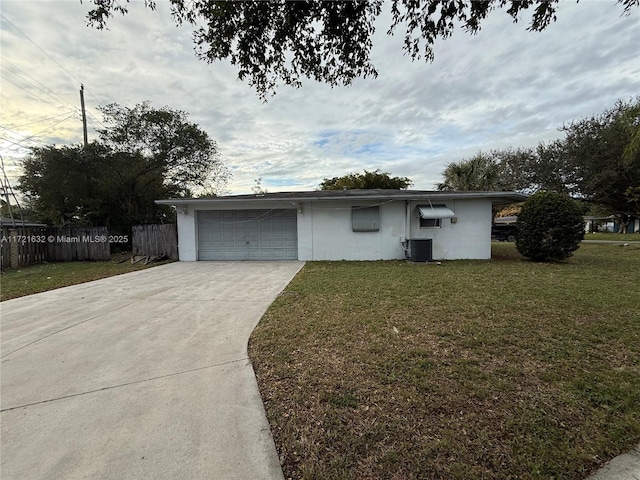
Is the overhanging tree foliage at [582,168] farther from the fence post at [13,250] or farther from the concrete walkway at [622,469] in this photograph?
the fence post at [13,250]

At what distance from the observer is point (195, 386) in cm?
266

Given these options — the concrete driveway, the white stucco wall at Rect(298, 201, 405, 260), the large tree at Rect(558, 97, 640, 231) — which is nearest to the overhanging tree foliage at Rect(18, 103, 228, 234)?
the white stucco wall at Rect(298, 201, 405, 260)

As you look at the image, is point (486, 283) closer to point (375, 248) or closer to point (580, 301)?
point (580, 301)

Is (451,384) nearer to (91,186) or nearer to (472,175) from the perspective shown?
(91,186)

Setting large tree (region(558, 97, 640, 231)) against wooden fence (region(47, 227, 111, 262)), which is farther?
large tree (region(558, 97, 640, 231))

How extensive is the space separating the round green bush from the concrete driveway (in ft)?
29.9

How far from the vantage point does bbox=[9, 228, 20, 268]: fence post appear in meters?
11.1

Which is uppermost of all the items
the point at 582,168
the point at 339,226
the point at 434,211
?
the point at 582,168

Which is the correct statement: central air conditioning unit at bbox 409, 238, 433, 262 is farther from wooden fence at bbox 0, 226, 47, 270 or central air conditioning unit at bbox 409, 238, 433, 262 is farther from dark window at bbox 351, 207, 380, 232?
wooden fence at bbox 0, 226, 47, 270

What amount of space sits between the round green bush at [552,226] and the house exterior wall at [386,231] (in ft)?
5.11

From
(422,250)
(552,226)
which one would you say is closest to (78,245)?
(422,250)

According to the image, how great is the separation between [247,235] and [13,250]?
346 inches

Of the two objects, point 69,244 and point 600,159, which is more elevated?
point 600,159

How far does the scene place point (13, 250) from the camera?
11227 millimetres
